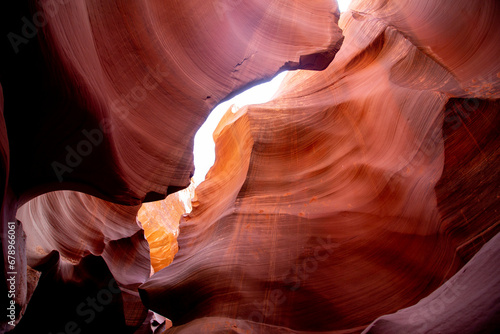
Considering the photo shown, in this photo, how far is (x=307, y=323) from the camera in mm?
4777

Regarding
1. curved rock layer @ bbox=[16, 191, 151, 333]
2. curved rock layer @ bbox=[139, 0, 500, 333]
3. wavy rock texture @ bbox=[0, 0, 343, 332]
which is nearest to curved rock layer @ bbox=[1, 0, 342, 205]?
wavy rock texture @ bbox=[0, 0, 343, 332]

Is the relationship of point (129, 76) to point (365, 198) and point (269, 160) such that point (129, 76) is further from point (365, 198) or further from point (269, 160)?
point (365, 198)

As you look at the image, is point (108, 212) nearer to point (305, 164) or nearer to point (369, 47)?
point (305, 164)

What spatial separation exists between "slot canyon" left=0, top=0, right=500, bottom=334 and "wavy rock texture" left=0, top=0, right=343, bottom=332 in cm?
2

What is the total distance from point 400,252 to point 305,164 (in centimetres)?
255

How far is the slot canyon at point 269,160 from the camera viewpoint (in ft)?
10.2

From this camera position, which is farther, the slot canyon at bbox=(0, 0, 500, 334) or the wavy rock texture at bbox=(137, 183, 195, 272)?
the wavy rock texture at bbox=(137, 183, 195, 272)

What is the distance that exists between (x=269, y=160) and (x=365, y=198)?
2.27m

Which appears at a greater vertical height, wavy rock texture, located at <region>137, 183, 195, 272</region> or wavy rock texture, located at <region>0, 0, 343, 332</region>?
wavy rock texture, located at <region>0, 0, 343, 332</region>

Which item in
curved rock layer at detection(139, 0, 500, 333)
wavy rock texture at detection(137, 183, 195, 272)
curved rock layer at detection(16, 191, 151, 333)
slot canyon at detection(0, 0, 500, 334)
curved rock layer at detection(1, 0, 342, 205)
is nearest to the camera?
curved rock layer at detection(1, 0, 342, 205)

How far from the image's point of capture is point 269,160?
707 cm

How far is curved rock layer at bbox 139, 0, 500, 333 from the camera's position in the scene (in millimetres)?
4555

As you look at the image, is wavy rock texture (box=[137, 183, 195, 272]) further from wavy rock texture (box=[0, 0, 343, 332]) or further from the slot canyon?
the slot canyon

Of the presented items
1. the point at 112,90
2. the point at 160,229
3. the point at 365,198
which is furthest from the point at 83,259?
the point at 160,229
